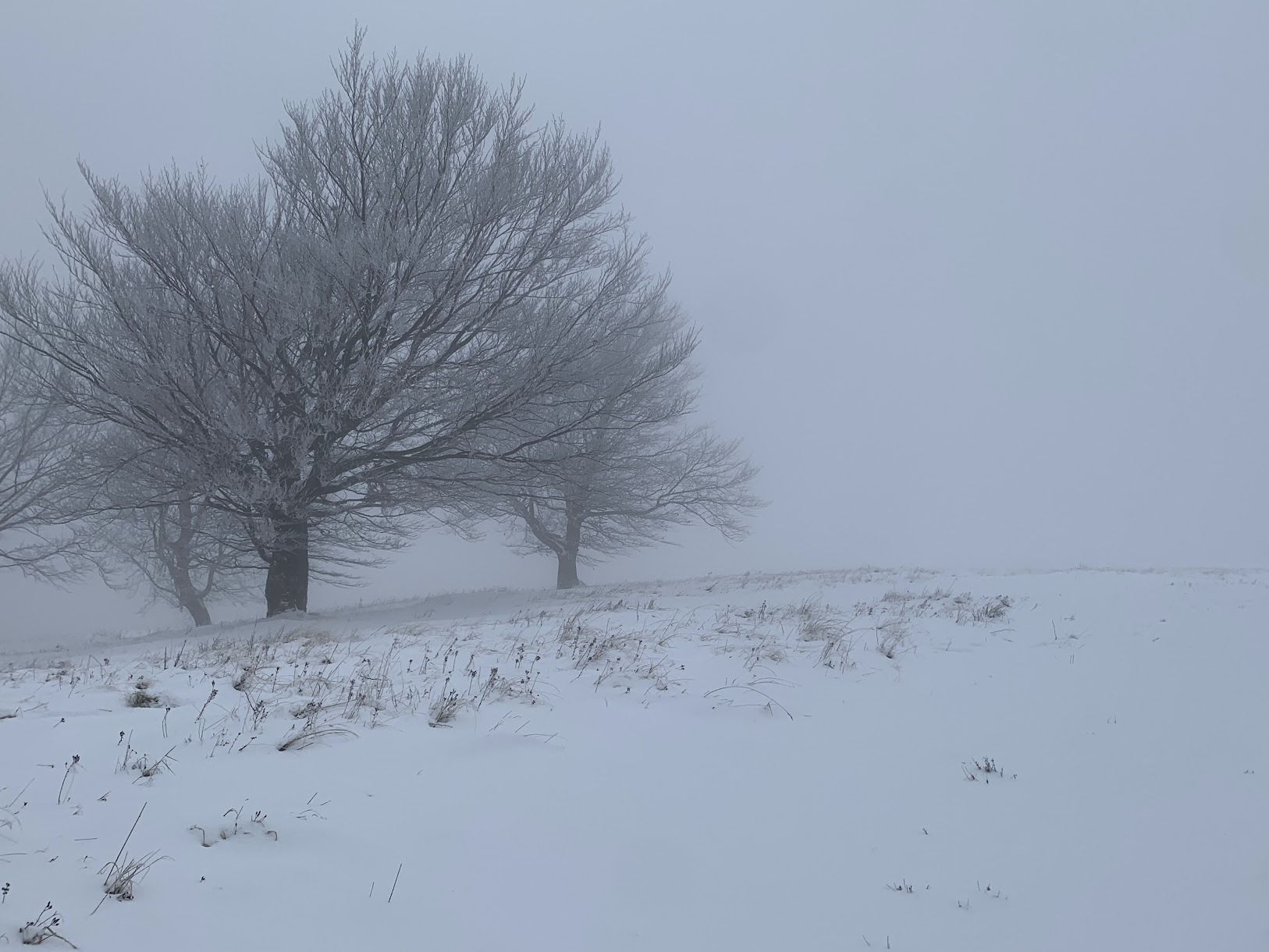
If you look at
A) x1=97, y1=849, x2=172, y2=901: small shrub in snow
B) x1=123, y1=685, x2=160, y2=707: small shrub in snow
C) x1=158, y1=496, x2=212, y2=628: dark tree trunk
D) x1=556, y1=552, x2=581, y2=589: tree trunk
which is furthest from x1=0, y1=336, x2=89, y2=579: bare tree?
x1=97, y1=849, x2=172, y2=901: small shrub in snow

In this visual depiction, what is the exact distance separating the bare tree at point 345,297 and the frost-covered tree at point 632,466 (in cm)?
68

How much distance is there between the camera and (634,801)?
10.4 feet

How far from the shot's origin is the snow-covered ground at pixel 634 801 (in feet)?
7.80

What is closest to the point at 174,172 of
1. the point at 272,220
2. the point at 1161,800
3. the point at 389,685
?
the point at 272,220

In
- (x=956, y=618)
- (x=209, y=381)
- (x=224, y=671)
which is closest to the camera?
(x=224, y=671)

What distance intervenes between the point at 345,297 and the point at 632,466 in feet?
17.6

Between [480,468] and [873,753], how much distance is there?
8.15 m

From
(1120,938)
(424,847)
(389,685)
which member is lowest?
(1120,938)

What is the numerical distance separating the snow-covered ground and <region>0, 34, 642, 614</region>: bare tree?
435 centimetres

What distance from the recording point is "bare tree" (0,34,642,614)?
8875 mm

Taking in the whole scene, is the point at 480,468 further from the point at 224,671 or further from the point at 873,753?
the point at 873,753

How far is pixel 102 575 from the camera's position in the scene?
57.0 ft

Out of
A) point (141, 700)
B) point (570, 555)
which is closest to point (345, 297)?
point (141, 700)

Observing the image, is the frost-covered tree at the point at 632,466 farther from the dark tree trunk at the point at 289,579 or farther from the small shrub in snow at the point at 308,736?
the small shrub in snow at the point at 308,736
